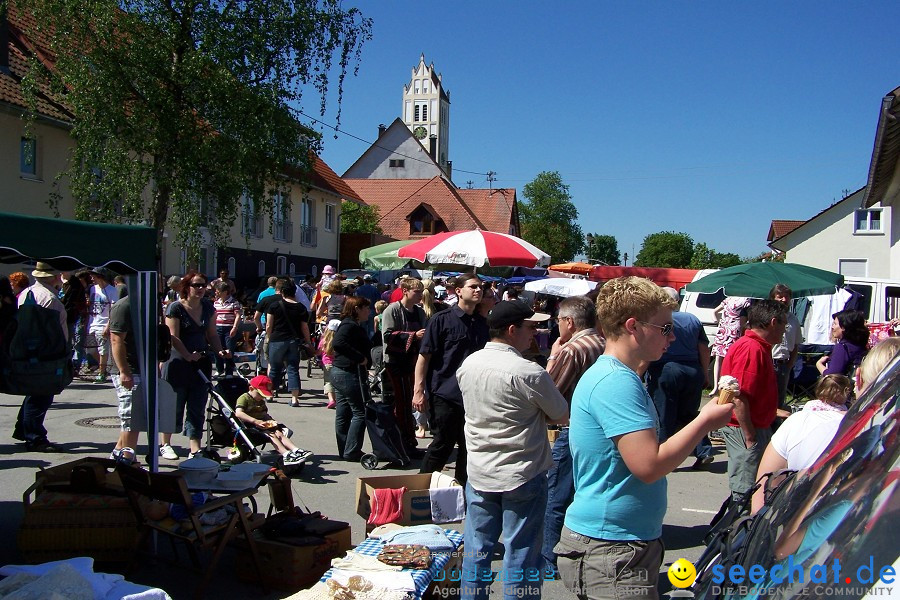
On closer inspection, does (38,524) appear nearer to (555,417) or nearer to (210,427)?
(210,427)

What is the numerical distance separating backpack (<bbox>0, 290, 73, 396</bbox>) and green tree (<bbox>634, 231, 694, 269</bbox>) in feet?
315

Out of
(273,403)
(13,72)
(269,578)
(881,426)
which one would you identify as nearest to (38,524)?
(269,578)

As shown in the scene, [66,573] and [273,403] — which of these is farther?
[273,403]

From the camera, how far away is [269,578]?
4758 mm

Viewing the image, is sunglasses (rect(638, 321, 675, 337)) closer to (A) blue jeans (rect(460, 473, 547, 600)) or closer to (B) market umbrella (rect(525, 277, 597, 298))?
(A) blue jeans (rect(460, 473, 547, 600))

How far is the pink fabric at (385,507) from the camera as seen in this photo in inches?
205

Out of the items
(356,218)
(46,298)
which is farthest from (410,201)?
(46,298)

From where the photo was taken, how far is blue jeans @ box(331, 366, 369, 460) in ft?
26.1

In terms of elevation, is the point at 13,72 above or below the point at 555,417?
above

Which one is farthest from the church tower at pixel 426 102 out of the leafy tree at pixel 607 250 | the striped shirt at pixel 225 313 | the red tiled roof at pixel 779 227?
the striped shirt at pixel 225 313

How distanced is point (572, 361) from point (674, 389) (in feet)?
8.65

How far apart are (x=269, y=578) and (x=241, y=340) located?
12549 mm

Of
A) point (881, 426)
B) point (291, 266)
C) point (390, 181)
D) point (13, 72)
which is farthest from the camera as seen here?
point (390, 181)

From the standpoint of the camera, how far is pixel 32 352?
25.1 feet
